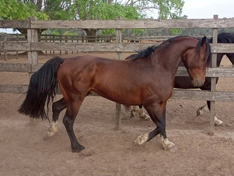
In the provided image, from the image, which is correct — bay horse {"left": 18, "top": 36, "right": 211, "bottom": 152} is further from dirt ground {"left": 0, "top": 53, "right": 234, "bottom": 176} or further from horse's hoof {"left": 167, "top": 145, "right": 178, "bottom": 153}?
dirt ground {"left": 0, "top": 53, "right": 234, "bottom": 176}

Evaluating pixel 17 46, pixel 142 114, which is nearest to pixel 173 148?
pixel 142 114

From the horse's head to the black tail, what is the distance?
207cm

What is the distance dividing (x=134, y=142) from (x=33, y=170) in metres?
1.66

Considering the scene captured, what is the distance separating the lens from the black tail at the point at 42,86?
187 inches

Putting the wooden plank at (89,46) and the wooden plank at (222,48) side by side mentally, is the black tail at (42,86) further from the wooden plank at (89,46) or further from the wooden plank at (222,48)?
the wooden plank at (222,48)

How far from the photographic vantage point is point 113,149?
4.72 metres

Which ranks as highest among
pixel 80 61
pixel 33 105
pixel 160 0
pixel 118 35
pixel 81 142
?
pixel 160 0

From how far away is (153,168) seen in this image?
389cm

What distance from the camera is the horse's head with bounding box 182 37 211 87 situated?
4.41 metres

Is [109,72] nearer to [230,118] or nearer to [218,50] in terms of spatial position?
[218,50]

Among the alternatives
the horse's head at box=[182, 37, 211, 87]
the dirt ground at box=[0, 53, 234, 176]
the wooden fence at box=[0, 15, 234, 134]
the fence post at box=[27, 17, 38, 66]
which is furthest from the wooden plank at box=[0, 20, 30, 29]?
the horse's head at box=[182, 37, 211, 87]

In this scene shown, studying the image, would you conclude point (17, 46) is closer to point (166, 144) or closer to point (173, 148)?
point (166, 144)

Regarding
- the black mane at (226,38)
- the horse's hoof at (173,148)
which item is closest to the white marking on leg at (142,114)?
the horse's hoof at (173,148)

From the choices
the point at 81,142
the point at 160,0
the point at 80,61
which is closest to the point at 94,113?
the point at 81,142
